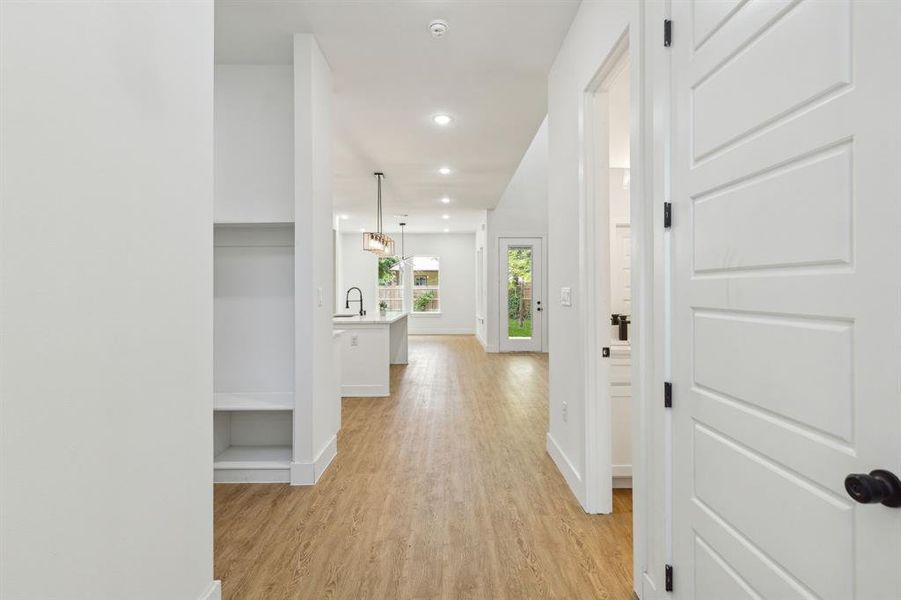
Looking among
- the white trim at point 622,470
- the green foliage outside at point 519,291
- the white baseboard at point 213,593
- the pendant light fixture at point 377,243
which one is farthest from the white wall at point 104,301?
the green foliage outside at point 519,291

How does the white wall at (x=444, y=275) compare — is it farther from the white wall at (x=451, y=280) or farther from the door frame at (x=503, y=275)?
the door frame at (x=503, y=275)

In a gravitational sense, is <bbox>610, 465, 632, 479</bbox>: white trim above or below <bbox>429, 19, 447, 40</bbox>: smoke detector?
below

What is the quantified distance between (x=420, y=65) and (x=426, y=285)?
30.7ft

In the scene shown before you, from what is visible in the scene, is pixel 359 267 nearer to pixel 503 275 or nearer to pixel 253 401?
pixel 503 275

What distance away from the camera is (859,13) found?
0.82 m

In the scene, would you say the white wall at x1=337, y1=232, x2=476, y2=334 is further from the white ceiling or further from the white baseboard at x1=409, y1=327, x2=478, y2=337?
the white ceiling

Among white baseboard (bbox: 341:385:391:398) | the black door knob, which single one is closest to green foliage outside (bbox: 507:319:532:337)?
white baseboard (bbox: 341:385:391:398)

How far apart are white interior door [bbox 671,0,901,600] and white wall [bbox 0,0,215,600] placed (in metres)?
1.58

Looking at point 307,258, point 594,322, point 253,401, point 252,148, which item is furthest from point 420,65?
point 253,401

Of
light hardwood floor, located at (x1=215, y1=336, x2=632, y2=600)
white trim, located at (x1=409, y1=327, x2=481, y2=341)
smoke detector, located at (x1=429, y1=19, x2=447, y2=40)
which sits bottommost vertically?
light hardwood floor, located at (x1=215, y1=336, x2=632, y2=600)

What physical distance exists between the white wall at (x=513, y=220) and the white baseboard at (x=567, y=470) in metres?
5.84

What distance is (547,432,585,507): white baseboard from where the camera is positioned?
2.60m

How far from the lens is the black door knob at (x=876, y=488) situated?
0.75m

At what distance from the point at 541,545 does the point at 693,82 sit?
2029 millimetres
